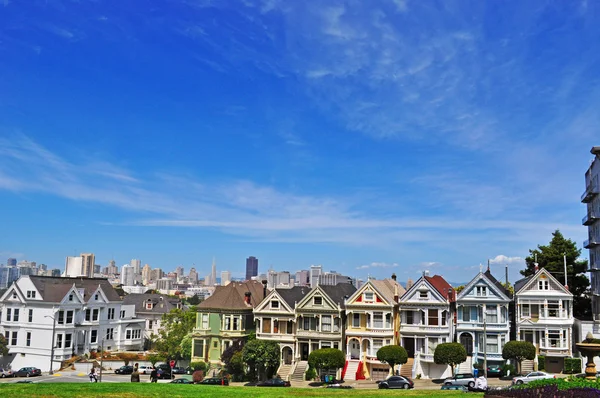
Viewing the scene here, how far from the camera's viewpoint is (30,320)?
73.3 metres

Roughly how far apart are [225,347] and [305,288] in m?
12.5

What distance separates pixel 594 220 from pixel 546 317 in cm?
1518

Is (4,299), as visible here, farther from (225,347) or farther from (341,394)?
(341,394)

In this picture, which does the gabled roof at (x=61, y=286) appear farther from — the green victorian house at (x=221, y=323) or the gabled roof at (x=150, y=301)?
the green victorian house at (x=221, y=323)

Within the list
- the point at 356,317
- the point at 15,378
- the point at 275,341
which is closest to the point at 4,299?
the point at 15,378

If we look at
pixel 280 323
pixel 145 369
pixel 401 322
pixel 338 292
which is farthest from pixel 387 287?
pixel 145 369

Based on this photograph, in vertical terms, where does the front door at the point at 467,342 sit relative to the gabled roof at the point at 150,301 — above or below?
below

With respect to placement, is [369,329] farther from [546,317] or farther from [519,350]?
[546,317]

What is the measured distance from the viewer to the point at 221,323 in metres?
→ 67.0

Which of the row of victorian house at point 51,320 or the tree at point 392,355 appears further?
the row of victorian house at point 51,320

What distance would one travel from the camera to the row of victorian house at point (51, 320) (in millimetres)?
71938

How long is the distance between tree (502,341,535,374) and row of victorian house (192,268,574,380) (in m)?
2.09

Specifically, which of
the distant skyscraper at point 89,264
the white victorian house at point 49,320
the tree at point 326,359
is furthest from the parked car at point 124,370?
the distant skyscraper at point 89,264

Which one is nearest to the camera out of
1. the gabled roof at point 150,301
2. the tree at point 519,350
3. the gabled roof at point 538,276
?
the tree at point 519,350
